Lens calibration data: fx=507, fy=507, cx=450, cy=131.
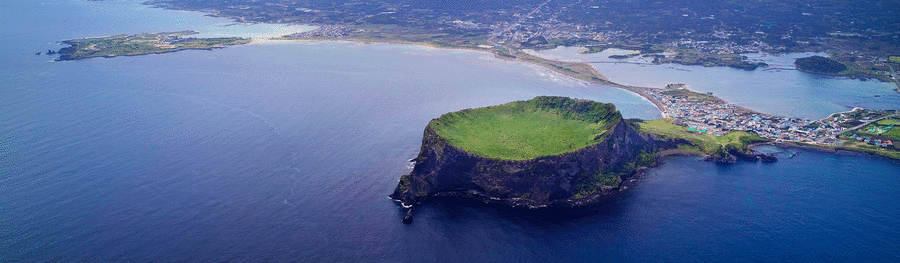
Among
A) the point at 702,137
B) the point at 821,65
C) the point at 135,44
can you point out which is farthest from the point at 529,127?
the point at 135,44

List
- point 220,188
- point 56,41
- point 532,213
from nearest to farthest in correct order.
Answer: point 532,213 < point 220,188 < point 56,41

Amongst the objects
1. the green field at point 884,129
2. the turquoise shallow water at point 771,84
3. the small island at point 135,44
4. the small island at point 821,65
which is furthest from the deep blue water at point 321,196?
the small island at point 821,65

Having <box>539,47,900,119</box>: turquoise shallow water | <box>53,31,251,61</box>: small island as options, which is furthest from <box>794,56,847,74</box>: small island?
<box>53,31,251,61</box>: small island

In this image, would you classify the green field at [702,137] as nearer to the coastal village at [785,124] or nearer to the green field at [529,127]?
the coastal village at [785,124]

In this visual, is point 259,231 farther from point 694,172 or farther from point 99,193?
point 694,172

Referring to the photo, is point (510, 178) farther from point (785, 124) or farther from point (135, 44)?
point (135, 44)

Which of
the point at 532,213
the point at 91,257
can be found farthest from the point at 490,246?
the point at 91,257

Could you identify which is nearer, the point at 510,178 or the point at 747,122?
the point at 510,178
